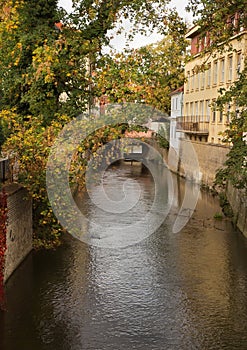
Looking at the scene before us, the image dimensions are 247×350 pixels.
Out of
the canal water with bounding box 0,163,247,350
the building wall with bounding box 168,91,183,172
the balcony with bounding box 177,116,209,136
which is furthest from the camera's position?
the building wall with bounding box 168,91,183,172

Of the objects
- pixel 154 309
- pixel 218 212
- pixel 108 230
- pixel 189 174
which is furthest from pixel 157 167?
pixel 154 309

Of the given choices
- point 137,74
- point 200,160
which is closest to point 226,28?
point 137,74

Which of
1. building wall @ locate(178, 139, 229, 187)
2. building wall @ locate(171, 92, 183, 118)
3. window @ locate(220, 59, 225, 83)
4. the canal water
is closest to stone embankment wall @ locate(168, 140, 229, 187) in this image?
building wall @ locate(178, 139, 229, 187)

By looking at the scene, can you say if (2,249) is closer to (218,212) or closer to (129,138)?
(129,138)

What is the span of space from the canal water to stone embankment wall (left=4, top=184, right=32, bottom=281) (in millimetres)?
411

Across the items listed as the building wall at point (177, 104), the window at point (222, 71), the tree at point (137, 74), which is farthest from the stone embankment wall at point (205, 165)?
the tree at point (137, 74)

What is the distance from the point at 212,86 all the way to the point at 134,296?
1210 inches

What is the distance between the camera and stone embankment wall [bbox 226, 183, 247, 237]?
24.4 metres

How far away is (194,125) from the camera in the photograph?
154 ft

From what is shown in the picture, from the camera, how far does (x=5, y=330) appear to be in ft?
42.5

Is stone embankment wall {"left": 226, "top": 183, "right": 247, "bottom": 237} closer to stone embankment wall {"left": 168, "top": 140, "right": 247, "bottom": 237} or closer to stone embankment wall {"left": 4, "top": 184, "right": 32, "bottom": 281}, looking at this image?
stone embankment wall {"left": 168, "top": 140, "right": 247, "bottom": 237}

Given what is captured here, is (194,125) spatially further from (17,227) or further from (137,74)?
(17,227)

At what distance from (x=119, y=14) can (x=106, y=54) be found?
4.04 feet

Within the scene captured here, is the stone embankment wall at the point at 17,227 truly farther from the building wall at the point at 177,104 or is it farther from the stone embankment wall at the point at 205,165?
the building wall at the point at 177,104
